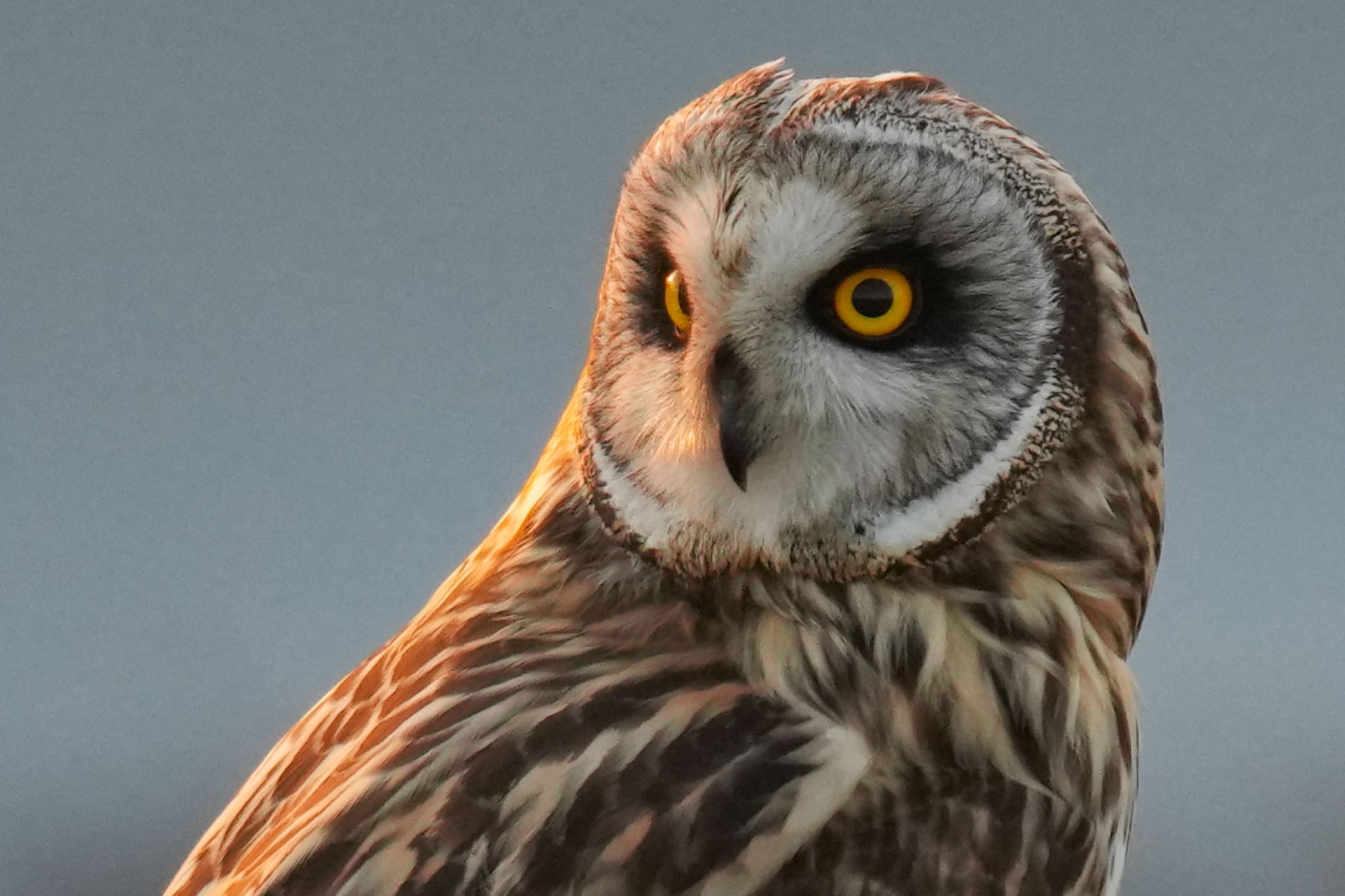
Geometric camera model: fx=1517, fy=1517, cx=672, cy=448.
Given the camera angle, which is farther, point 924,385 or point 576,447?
point 576,447

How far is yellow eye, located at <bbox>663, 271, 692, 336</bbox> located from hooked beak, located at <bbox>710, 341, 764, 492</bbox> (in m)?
0.04

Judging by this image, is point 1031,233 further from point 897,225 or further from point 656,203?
point 656,203

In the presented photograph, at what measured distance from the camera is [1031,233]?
85 cm

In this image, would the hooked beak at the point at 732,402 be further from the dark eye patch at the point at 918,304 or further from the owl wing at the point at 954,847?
the owl wing at the point at 954,847

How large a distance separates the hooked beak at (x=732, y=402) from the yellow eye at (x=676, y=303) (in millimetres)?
37

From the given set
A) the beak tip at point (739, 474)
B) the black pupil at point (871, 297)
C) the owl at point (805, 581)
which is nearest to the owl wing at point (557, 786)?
the owl at point (805, 581)

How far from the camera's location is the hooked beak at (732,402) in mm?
821

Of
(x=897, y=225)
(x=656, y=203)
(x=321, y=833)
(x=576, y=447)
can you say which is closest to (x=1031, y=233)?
(x=897, y=225)

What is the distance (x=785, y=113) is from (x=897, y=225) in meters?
0.08

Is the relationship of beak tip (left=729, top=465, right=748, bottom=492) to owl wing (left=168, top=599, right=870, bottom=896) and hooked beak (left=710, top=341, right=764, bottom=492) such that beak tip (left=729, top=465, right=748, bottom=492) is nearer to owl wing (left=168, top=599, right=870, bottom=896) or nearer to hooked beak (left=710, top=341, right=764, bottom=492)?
hooked beak (left=710, top=341, right=764, bottom=492)

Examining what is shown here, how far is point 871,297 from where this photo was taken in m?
0.82

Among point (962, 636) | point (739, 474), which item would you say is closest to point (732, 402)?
point (739, 474)

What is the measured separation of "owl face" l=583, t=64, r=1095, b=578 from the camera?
0.80 m

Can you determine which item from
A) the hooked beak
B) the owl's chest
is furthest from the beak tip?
the owl's chest
